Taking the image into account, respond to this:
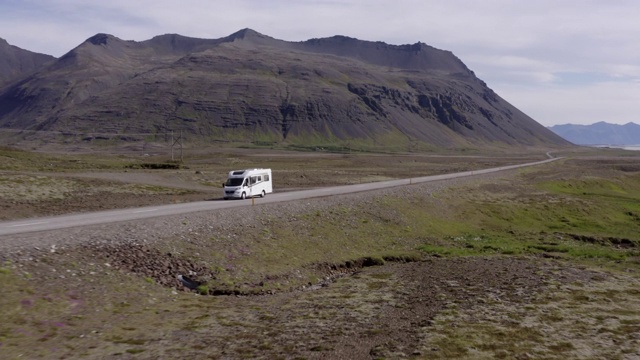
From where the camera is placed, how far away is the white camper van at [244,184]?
5169 cm

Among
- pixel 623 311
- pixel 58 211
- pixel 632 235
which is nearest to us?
pixel 623 311

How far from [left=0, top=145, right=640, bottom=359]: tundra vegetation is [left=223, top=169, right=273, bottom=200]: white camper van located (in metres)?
7.01

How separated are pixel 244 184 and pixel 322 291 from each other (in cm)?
2610

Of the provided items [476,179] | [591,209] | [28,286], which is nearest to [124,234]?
[28,286]

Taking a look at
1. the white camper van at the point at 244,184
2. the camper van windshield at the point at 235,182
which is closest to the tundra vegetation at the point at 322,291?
the white camper van at the point at 244,184

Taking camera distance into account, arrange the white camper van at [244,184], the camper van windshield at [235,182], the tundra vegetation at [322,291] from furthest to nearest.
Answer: the camper van windshield at [235,182]
the white camper van at [244,184]
the tundra vegetation at [322,291]

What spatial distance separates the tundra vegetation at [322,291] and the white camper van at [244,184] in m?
7.01

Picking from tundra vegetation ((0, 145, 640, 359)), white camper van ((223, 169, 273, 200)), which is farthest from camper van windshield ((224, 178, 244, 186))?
tundra vegetation ((0, 145, 640, 359))

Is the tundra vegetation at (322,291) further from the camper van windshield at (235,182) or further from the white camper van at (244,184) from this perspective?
the camper van windshield at (235,182)

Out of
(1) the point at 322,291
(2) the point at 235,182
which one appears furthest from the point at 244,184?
(1) the point at 322,291

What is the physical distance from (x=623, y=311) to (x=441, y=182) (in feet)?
178

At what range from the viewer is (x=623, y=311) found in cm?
2339

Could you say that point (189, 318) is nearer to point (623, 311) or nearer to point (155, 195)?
point (623, 311)

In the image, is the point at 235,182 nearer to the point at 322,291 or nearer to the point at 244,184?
the point at 244,184
